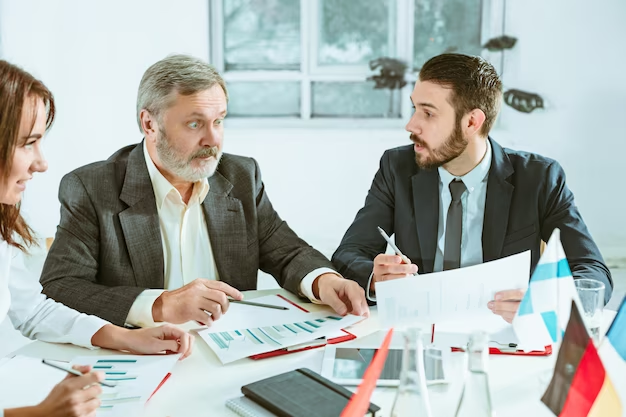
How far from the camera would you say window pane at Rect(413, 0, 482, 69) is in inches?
169

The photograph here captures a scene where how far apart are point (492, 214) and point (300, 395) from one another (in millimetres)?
1169

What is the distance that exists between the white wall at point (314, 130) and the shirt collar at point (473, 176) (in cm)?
211

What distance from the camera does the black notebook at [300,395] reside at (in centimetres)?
113

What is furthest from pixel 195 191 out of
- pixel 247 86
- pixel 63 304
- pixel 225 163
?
pixel 247 86

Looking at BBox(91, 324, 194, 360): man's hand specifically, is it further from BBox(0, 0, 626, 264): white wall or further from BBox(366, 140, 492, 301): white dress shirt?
BBox(0, 0, 626, 264): white wall

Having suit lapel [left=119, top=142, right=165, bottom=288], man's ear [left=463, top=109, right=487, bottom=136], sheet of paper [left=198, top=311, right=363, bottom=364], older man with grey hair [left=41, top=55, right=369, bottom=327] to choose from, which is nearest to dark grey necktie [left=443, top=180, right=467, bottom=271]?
man's ear [left=463, top=109, right=487, bottom=136]

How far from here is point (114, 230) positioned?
6.30 feet

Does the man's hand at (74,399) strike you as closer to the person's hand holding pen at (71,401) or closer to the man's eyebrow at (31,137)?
the person's hand holding pen at (71,401)

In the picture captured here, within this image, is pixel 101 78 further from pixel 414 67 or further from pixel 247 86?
pixel 414 67

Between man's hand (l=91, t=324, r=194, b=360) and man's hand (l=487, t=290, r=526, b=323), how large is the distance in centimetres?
67

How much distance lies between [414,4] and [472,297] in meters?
3.18

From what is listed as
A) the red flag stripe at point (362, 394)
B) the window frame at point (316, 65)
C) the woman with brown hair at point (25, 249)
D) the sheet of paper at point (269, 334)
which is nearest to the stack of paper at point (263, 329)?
the sheet of paper at point (269, 334)

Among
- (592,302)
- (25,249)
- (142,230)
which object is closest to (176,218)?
(142,230)

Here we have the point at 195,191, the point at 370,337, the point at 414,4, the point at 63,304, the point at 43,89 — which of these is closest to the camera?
the point at 43,89
